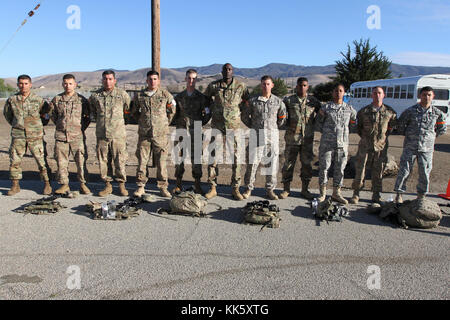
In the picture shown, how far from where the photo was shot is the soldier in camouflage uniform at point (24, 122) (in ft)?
19.9

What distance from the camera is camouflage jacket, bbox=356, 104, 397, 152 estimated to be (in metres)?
5.76

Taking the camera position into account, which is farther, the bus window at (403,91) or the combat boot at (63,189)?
the bus window at (403,91)

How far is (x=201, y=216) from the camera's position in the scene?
526cm

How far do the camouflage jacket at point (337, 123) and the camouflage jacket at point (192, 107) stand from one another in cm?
205

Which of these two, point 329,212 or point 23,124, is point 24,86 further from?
point 329,212

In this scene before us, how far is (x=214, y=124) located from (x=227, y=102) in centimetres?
45

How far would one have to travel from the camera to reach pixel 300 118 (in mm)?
6055

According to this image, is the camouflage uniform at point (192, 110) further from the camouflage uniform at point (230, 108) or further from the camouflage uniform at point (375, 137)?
the camouflage uniform at point (375, 137)

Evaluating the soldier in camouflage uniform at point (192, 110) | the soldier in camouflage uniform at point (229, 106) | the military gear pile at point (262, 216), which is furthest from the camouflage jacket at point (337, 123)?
the soldier in camouflage uniform at point (192, 110)

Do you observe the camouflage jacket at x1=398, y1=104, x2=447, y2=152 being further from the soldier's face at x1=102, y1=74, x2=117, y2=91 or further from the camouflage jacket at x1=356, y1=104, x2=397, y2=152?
the soldier's face at x1=102, y1=74, x2=117, y2=91

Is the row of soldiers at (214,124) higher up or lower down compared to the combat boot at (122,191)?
higher up
